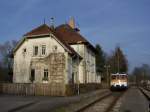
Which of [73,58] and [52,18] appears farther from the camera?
[52,18]

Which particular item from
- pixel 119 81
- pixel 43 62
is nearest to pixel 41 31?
pixel 43 62

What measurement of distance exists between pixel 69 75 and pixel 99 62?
5111 centimetres

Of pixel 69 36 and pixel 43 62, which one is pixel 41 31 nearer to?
pixel 43 62

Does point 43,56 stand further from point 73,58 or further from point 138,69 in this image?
point 138,69

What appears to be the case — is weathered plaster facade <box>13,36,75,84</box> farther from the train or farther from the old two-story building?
→ the train

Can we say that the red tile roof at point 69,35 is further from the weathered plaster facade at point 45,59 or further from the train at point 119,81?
the train at point 119,81

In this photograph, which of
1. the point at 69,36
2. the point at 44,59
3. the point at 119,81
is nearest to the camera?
the point at 44,59

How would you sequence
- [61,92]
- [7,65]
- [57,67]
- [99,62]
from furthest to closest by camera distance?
[99,62] → [7,65] → [57,67] → [61,92]

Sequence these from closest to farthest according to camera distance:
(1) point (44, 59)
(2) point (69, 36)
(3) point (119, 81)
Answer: (1) point (44, 59)
(3) point (119, 81)
(2) point (69, 36)

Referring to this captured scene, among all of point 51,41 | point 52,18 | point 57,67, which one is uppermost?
point 52,18

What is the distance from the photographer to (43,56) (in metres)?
41.9

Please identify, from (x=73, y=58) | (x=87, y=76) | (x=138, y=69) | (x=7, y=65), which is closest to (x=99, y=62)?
(x=7, y=65)

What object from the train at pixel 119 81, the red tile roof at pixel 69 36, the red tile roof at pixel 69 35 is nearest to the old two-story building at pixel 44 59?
the red tile roof at pixel 69 36

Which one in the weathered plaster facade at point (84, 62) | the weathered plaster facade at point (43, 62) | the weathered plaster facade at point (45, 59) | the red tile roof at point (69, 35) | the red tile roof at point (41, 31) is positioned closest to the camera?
the weathered plaster facade at point (43, 62)
